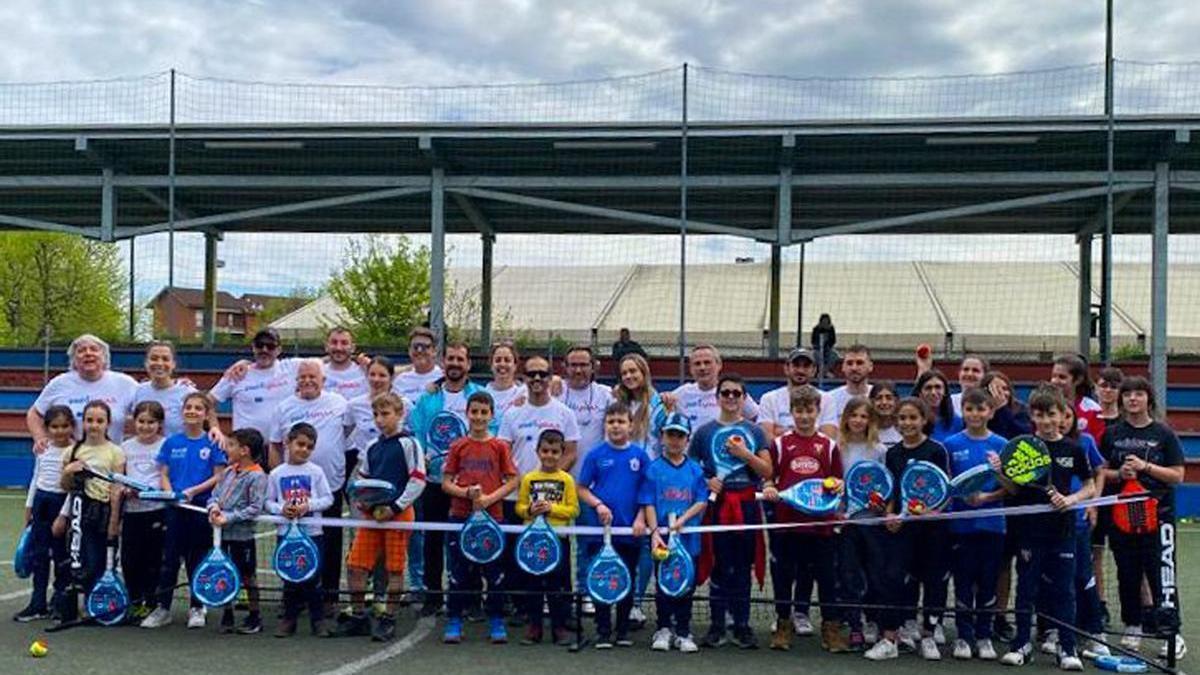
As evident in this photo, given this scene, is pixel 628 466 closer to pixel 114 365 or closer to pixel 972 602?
pixel 972 602

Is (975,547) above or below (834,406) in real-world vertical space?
below

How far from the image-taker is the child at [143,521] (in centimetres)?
702

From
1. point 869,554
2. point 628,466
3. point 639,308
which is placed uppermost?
point 639,308

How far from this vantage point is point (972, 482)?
6.20 metres

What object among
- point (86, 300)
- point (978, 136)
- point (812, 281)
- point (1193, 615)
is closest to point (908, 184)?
point (978, 136)

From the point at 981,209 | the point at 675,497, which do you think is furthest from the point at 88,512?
the point at 981,209

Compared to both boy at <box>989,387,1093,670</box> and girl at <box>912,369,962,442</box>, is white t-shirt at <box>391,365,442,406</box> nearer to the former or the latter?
girl at <box>912,369,962,442</box>

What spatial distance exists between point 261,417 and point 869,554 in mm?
4185

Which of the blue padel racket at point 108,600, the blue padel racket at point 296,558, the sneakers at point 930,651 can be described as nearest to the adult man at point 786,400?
the sneakers at point 930,651

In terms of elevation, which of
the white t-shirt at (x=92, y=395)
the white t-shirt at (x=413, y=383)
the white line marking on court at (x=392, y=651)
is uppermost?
the white t-shirt at (x=413, y=383)

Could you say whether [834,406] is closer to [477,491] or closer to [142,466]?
[477,491]

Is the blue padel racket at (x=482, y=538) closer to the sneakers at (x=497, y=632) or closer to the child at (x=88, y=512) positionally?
the sneakers at (x=497, y=632)

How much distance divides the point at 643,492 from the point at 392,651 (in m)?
1.71

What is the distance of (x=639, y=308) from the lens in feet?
89.9
